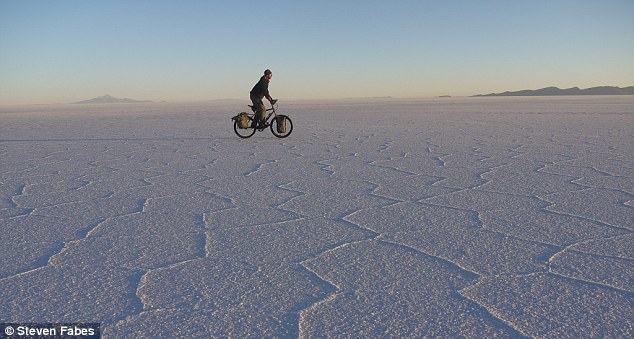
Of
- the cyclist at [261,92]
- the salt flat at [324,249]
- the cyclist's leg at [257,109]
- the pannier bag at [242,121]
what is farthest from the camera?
the pannier bag at [242,121]

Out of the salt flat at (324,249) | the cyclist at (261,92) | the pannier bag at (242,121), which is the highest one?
the cyclist at (261,92)

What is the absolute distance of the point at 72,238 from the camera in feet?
9.73

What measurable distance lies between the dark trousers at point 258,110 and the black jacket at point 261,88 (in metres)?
0.07

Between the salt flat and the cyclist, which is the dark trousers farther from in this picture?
the salt flat

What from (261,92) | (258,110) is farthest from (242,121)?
(261,92)

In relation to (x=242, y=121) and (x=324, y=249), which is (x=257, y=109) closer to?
(x=242, y=121)

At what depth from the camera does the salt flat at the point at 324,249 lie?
194 centimetres

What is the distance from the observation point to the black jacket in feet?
27.0

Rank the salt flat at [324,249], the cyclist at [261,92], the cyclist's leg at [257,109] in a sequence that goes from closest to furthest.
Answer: the salt flat at [324,249]
the cyclist at [261,92]
the cyclist's leg at [257,109]

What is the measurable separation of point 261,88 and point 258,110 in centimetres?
62

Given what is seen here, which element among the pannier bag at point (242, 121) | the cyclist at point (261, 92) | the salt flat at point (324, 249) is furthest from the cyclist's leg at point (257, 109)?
the salt flat at point (324, 249)

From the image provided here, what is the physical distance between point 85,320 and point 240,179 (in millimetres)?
3116

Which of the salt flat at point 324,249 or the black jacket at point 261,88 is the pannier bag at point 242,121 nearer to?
the black jacket at point 261,88

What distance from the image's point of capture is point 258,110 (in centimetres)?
884
